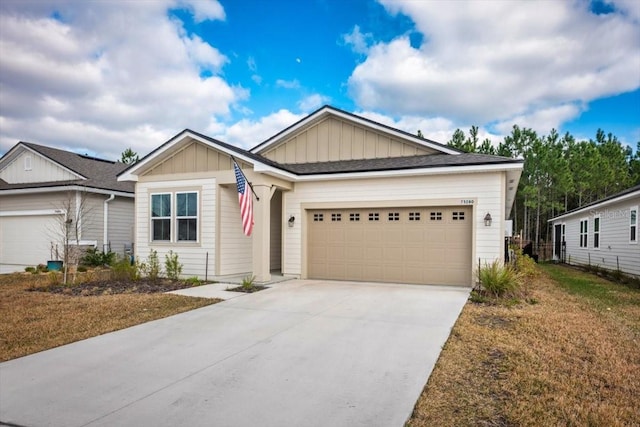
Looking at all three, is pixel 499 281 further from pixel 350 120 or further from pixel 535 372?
pixel 350 120

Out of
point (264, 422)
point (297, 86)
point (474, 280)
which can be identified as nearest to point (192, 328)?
point (264, 422)

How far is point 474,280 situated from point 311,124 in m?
7.68

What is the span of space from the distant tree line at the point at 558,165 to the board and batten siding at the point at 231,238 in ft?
83.3

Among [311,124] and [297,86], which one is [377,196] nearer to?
[311,124]

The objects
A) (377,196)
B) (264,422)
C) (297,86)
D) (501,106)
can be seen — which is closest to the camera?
(264,422)

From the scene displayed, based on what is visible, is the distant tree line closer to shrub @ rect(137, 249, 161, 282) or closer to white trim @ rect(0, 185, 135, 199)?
white trim @ rect(0, 185, 135, 199)

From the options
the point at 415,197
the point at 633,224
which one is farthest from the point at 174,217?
the point at 633,224

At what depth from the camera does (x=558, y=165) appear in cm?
3003

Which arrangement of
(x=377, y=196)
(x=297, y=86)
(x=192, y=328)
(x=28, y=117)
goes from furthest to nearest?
(x=28, y=117), (x=297, y=86), (x=377, y=196), (x=192, y=328)

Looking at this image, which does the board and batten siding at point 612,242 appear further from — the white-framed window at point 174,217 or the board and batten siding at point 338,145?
the white-framed window at point 174,217


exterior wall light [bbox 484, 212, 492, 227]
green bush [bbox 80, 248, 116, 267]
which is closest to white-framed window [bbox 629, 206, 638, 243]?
exterior wall light [bbox 484, 212, 492, 227]

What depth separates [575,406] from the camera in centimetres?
366

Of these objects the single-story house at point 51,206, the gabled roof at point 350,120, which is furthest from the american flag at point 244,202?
the single-story house at point 51,206

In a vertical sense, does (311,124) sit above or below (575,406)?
above
